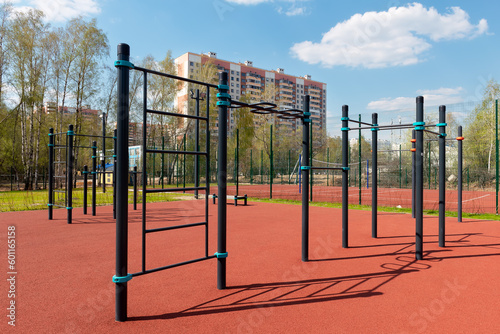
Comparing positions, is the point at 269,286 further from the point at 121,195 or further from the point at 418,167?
the point at 418,167

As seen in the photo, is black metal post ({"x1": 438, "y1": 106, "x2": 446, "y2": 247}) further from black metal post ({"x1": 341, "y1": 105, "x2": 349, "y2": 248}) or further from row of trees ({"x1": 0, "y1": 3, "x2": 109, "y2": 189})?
row of trees ({"x1": 0, "y1": 3, "x2": 109, "y2": 189})

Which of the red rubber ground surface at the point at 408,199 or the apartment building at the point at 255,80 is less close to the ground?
the apartment building at the point at 255,80

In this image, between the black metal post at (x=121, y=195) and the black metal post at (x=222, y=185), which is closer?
the black metal post at (x=121, y=195)

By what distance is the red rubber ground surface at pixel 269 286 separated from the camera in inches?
101

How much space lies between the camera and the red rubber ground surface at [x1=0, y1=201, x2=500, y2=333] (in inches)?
101

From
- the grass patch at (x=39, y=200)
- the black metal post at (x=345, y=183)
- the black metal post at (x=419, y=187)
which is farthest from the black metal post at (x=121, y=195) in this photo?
the grass patch at (x=39, y=200)

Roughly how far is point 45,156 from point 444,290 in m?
32.5

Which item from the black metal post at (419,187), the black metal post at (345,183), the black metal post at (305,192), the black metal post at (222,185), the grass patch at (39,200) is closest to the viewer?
the black metal post at (222,185)

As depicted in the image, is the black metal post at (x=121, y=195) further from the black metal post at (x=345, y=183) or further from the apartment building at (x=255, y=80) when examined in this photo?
the apartment building at (x=255, y=80)

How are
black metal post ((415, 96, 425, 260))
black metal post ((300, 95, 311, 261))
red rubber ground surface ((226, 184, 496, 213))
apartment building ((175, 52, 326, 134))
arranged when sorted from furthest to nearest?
apartment building ((175, 52, 326, 134)) < red rubber ground surface ((226, 184, 496, 213)) < black metal post ((415, 96, 425, 260)) < black metal post ((300, 95, 311, 261))

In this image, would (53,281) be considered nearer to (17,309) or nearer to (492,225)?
(17,309)

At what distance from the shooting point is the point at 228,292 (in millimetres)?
3227

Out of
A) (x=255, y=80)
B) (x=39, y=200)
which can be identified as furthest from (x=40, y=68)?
(x=255, y=80)

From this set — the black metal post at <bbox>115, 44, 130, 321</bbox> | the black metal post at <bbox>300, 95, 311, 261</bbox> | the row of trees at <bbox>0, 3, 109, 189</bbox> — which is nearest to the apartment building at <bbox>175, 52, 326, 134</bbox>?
the row of trees at <bbox>0, 3, 109, 189</bbox>
